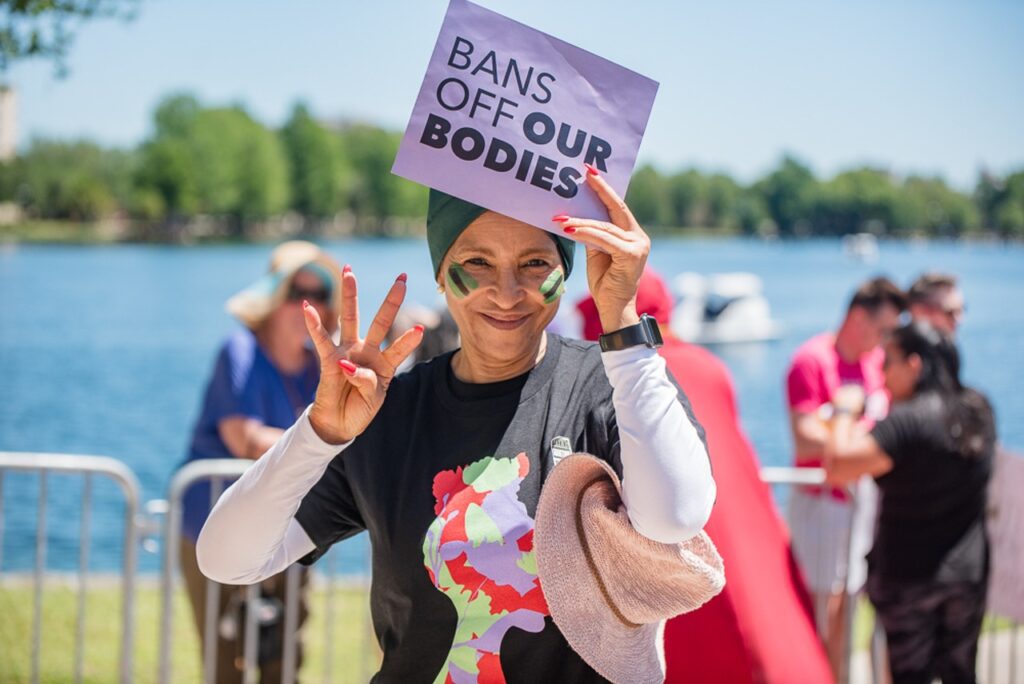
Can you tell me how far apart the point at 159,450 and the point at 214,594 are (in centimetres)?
2094

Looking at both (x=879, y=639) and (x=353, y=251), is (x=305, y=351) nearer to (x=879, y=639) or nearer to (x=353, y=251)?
(x=879, y=639)

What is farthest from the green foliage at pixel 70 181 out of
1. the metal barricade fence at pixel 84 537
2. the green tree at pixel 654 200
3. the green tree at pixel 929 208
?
the metal barricade fence at pixel 84 537

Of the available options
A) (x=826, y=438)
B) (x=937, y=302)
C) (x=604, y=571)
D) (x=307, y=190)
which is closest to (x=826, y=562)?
(x=826, y=438)

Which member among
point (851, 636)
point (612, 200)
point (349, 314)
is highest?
point (612, 200)

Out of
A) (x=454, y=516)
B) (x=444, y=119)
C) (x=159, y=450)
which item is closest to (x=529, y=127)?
(x=444, y=119)

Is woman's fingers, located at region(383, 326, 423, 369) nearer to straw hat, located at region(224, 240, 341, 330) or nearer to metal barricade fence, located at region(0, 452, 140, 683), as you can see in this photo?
straw hat, located at region(224, 240, 341, 330)

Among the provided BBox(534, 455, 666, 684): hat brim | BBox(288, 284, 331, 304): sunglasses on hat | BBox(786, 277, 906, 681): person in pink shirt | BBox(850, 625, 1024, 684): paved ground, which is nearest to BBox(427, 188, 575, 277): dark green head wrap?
BBox(534, 455, 666, 684): hat brim

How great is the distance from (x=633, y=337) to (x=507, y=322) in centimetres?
33

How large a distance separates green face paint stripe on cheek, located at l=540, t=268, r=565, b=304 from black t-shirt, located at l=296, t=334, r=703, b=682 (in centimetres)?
13

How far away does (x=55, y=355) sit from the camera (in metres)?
41.7

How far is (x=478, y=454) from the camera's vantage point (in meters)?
2.05

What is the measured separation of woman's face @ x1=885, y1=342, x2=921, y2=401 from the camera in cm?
455

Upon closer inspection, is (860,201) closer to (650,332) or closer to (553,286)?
(553,286)

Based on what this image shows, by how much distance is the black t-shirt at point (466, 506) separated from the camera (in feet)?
6.52
